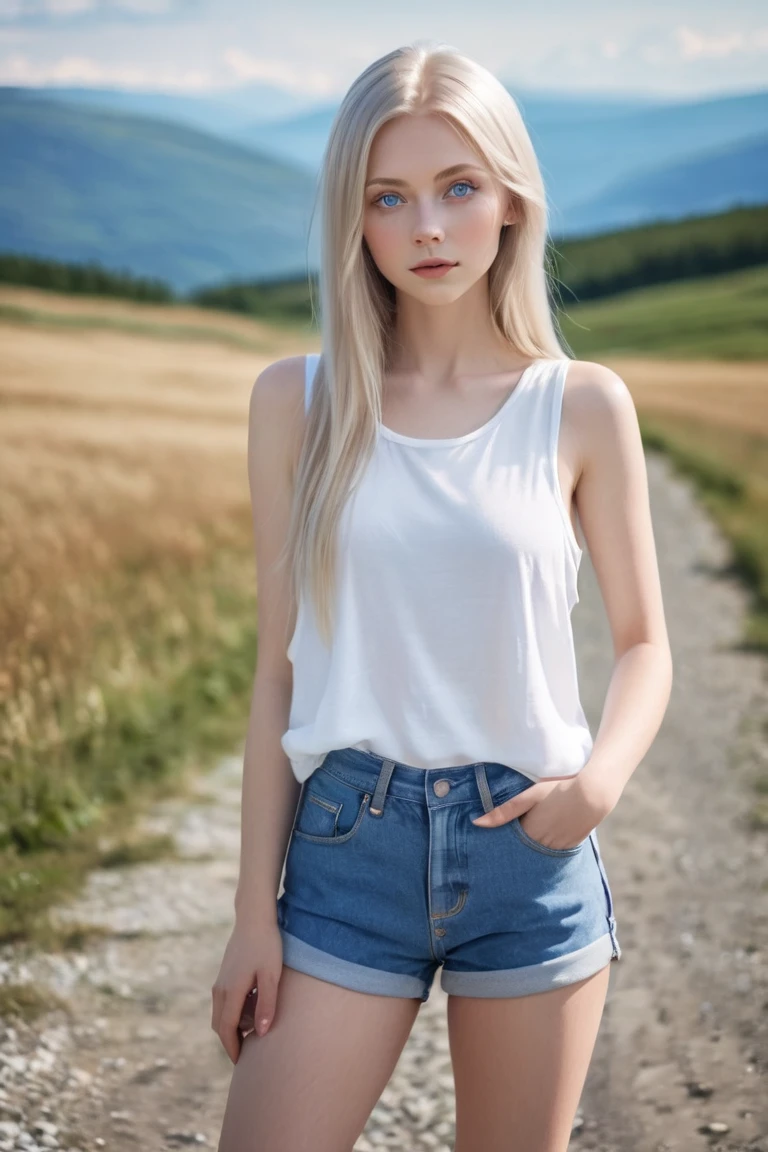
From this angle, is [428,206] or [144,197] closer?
[428,206]

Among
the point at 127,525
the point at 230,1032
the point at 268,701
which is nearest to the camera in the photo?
the point at 230,1032

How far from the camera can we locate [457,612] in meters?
1.54

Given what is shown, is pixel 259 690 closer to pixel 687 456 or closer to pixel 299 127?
pixel 299 127

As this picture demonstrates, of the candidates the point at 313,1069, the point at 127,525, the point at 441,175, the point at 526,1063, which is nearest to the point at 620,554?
the point at 441,175

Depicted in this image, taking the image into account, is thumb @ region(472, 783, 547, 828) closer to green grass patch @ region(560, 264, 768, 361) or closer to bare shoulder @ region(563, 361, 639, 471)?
bare shoulder @ region(563, 361, 639, 471)

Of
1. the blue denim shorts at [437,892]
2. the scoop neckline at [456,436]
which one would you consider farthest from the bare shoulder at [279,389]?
the blue denim shorts at [437,892]

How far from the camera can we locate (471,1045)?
5.01ft

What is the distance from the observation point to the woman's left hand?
4.88 feet

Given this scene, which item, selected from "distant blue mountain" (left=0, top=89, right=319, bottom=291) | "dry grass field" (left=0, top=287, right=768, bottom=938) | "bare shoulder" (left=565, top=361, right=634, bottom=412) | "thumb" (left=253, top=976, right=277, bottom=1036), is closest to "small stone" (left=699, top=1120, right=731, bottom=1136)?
"thumb" (left=253, top=976, right=277, bottom=1036)

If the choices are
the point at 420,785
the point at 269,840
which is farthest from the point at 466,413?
the point at 269,840

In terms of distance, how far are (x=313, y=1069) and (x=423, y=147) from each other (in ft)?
3.99

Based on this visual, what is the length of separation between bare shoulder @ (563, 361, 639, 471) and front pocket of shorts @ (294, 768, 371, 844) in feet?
1.77

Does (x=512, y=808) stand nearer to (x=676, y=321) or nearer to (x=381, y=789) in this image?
(x=381, y=789)

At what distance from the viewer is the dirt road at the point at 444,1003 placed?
8.16ft
